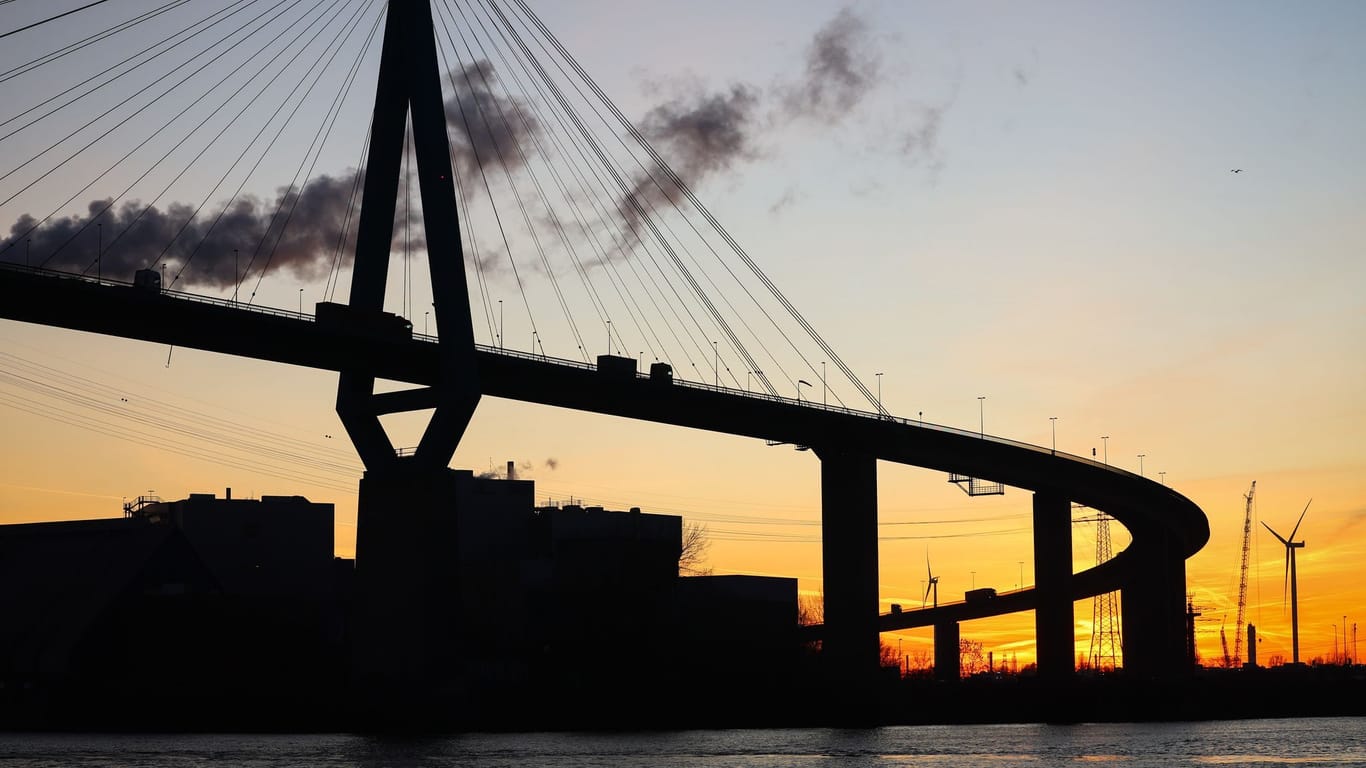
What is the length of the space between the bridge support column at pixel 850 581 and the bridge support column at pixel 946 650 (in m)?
85.1

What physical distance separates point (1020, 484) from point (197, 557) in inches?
2202

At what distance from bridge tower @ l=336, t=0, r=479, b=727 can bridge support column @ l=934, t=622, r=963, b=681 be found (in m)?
115

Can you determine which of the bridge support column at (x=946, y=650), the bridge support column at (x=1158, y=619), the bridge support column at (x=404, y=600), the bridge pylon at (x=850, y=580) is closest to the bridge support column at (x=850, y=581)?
the bridge pylon at (x=850, y=580)

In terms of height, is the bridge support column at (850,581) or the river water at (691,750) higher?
the bridge support column at (850,581)

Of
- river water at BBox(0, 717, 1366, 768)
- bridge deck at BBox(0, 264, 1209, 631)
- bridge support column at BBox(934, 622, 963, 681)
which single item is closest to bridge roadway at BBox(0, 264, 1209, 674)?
bridge deck at BBox(0, 264, 1209, 631)

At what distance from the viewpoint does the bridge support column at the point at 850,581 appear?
9988 cm

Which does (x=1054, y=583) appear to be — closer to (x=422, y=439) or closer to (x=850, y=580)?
(x=850, y=580)

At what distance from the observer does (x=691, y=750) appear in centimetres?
7288

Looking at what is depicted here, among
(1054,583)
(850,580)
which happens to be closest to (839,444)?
(850,580)

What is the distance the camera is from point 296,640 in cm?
9900

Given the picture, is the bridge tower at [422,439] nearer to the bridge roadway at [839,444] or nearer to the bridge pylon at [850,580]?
the bridge roadway at [839,444]

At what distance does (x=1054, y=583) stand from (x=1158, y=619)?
17.6 metres

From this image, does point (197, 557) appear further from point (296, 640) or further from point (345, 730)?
point (345, 730)

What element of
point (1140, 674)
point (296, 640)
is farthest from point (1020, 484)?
point (296, 640)
